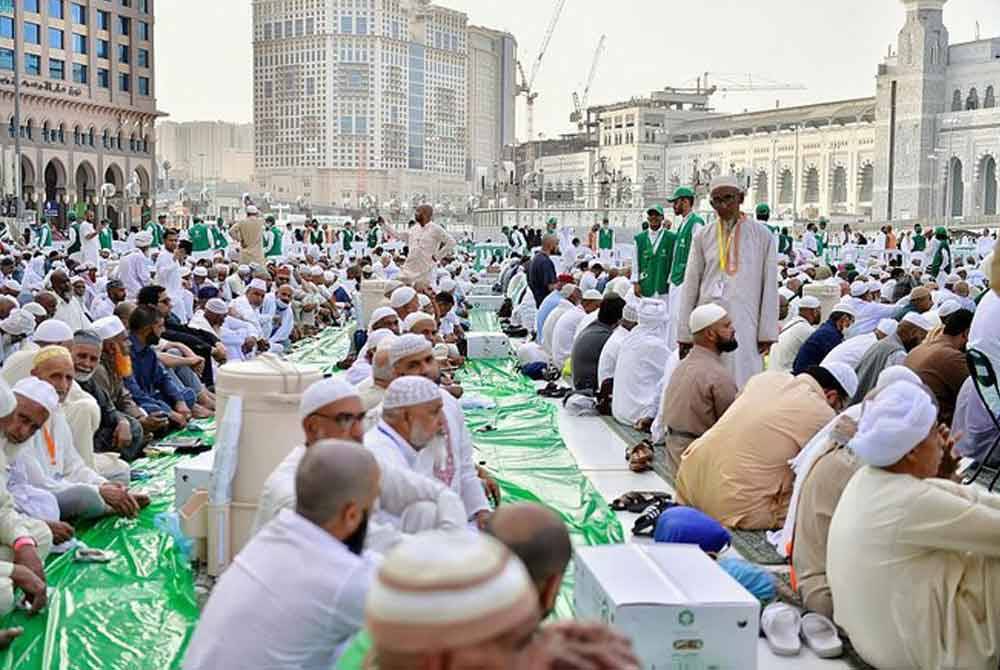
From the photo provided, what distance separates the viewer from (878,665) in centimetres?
298

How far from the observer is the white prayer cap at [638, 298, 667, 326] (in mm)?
6043

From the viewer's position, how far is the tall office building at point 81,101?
124 feet

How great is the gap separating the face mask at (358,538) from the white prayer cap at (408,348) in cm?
180

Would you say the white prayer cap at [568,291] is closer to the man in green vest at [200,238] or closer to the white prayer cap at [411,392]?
the white prayer cap at [411,392]

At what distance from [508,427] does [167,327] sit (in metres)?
2.23

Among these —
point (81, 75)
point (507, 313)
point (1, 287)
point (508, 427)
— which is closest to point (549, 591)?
point (508, 427)

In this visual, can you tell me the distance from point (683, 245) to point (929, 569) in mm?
4348

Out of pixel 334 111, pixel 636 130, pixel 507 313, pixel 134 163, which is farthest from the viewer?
pixel 334 111

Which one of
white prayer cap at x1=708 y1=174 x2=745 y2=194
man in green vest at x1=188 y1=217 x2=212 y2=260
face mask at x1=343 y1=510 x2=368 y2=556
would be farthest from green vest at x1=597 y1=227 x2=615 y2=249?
face mask at x1=343 y1=510 x2=368 y2=556

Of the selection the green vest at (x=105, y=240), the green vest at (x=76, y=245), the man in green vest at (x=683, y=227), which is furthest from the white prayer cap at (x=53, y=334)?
the green vest at (x=105, y=240)

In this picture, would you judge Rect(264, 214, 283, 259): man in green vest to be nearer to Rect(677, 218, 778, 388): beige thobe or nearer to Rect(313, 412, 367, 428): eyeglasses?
Rect(677, 218, 778, 388): beige thobe

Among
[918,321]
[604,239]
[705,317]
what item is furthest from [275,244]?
[705,317]

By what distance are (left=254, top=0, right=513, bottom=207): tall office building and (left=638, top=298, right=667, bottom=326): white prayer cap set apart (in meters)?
73.2

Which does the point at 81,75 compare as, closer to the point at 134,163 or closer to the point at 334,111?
the point at 134,163
